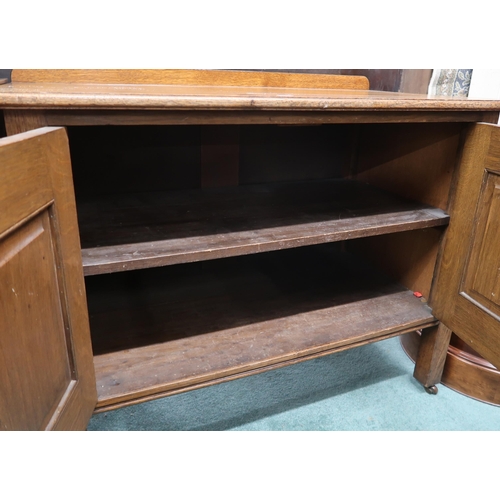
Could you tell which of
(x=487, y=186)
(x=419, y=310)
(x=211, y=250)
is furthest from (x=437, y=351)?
(x=211, y=250)

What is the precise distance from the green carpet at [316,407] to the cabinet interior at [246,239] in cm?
25

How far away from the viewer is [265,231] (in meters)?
1.03

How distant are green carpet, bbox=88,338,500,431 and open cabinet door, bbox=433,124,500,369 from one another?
27cm

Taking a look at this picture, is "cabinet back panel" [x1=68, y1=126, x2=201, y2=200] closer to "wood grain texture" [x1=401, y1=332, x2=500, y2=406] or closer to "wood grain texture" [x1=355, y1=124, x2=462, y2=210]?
"wood grain texture" [x1=355, y1=124, x2=462, y2=210]

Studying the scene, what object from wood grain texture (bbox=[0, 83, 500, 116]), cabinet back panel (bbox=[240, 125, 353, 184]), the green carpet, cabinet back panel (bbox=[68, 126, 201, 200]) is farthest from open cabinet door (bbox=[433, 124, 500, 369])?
cabinet back panel (bbox=[68, 126, 201, 200])

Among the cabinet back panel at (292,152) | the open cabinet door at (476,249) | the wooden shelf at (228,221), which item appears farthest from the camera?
the cabinet back panel at (292,152)

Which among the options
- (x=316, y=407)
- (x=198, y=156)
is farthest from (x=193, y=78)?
(x=316, y=407)

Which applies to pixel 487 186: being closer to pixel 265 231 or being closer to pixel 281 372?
pixel 265 231

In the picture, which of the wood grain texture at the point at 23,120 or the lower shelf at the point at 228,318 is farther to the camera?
the lower shelf at the point at 228,318

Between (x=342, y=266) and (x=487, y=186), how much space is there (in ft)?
1.94

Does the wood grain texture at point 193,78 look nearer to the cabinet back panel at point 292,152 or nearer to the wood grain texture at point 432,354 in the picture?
the cabinet back panel at point 292,152

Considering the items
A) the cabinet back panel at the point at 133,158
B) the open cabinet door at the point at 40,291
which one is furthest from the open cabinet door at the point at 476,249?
the open cabinet door at the point at 40,291

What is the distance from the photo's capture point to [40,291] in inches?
25.5

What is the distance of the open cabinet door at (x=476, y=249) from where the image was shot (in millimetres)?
1009
